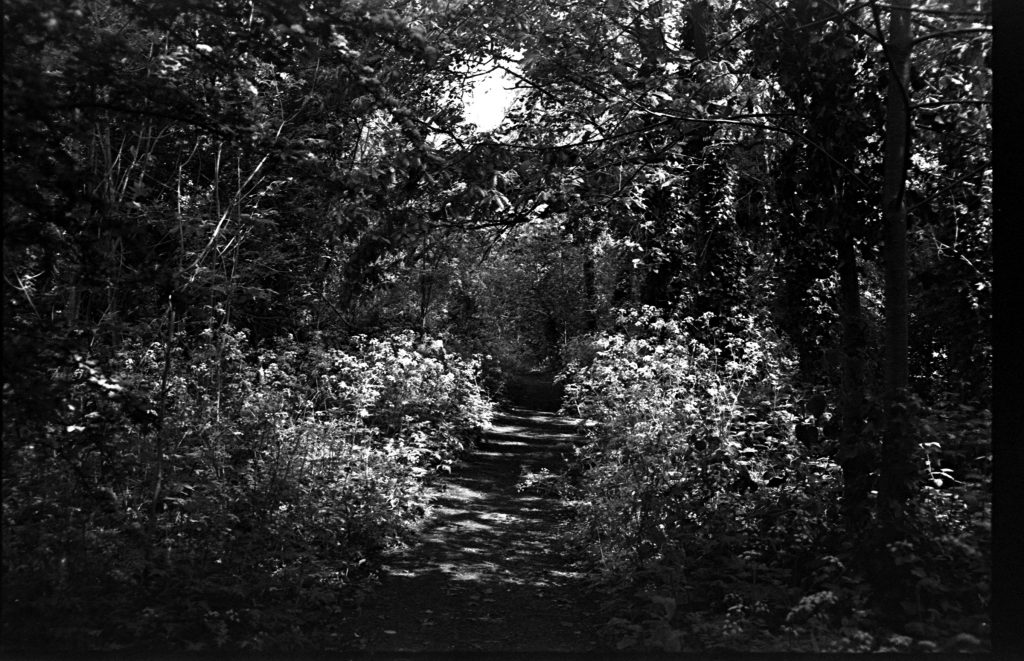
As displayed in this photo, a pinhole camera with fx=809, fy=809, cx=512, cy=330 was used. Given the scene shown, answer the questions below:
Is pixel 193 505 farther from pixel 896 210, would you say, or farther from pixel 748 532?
pixel 896 210

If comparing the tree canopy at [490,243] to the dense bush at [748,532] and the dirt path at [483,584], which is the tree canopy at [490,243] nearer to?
the dense bush at [748,532]

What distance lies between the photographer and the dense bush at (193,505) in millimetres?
4547

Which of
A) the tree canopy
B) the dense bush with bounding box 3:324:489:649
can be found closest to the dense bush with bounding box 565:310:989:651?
the tree canopy

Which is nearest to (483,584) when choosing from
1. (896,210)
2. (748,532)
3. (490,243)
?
(748,532)

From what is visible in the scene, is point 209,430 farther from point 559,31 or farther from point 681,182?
point 681,182

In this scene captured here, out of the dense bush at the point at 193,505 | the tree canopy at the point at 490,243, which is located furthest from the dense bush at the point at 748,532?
the dense bush at the point at 193,505

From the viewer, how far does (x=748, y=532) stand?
5.71 m

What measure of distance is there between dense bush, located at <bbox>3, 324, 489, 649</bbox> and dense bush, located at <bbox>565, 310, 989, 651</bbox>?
6.70 feet

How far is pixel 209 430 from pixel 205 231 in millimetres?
2095

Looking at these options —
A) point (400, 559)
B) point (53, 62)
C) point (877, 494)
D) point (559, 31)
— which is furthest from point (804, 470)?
point (53, 62)

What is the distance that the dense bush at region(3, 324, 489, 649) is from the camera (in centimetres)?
455

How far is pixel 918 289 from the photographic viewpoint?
9922mm

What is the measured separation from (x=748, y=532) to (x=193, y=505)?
153 inches

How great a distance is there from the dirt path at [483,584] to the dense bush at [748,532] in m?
0.39
